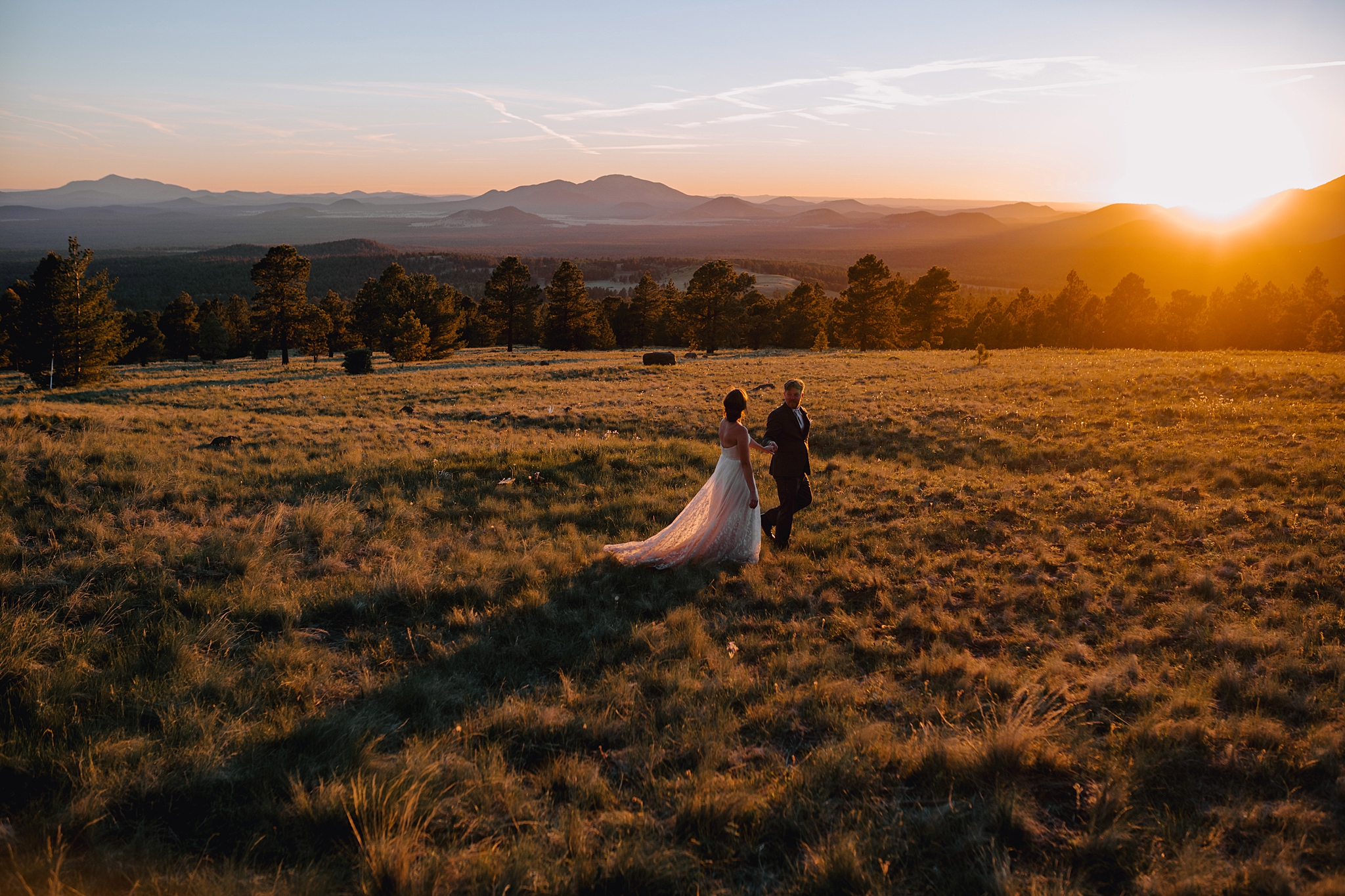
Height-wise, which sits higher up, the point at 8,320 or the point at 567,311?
the point at 567,311

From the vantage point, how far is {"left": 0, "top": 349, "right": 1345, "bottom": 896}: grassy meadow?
3240mm

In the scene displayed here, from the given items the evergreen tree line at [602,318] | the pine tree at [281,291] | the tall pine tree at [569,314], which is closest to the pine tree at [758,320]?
the evergreen tree line at [602,318]

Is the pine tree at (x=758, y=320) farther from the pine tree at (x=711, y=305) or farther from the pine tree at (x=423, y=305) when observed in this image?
the pine tree at (x=423, y=305)

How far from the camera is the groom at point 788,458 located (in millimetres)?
8016

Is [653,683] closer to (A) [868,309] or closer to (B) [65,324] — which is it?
(B) [65,324]

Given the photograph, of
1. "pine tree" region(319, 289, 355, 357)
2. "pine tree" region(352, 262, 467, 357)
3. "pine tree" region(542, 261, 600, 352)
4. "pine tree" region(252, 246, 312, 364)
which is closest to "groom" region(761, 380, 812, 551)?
"pine tree" region(352, 262, 467, 357)

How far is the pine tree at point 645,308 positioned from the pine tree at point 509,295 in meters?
13.1

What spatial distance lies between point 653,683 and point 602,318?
252 ft

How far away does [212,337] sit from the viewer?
71.4m

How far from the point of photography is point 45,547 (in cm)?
646

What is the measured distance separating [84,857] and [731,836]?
3.20 m

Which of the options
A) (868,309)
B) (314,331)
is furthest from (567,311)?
(868,309)

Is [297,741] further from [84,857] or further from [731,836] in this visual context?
[731,836]

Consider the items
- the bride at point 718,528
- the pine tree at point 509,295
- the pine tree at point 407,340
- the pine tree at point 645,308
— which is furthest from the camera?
the pine tree at point 645,308
